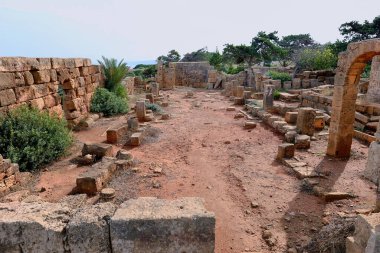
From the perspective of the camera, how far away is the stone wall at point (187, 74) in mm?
25062

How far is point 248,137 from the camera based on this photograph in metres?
9.56

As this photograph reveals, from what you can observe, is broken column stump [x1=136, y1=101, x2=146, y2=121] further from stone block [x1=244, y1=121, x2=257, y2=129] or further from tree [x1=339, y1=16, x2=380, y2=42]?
tree [x1=339, y1=16, x2=380, y2=42]

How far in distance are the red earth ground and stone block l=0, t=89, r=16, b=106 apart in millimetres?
1957

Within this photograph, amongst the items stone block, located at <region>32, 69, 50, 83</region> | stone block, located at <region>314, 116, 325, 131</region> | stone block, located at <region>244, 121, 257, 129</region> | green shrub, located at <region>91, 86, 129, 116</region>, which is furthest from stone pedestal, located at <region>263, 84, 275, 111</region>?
stone block, located at <region>32, 69, 50, 83</region>

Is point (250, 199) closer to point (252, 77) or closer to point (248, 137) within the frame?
point (248, 137)

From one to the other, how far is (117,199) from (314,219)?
11.6 feet

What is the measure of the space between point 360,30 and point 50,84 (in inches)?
940

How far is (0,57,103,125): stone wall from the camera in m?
6.96

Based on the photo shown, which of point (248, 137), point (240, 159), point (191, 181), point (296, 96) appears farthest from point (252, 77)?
point (191, 181)

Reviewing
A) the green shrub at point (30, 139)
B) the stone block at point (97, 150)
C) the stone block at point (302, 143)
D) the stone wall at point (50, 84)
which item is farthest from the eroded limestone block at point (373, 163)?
the stone wall at point (50, 84)

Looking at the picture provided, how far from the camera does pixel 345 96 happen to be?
701 centimetres

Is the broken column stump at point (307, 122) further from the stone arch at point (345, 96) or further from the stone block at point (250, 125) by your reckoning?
the stone block at point (250, 125)

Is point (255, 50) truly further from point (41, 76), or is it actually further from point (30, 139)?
point (30, 139)

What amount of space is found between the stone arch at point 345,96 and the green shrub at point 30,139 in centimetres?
724
